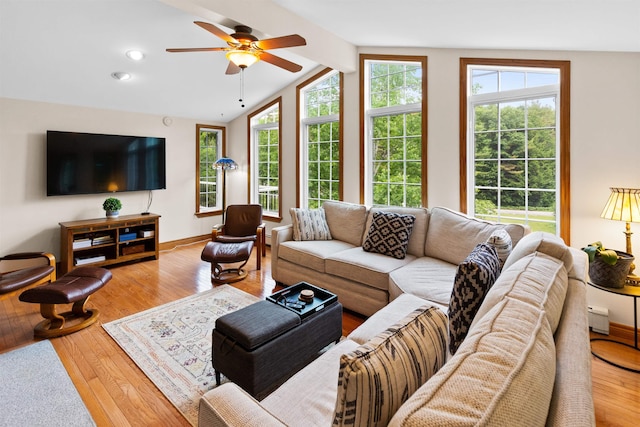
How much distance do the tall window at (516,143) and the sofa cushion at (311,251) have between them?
5.10 feet

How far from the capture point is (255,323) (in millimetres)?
1900

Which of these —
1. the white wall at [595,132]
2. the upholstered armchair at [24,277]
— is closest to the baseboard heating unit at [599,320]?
the white wall at [595,132]

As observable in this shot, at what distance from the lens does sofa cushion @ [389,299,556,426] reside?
60 centimetres

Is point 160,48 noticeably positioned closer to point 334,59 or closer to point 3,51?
point 3,51

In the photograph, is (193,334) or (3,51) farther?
(3,51)

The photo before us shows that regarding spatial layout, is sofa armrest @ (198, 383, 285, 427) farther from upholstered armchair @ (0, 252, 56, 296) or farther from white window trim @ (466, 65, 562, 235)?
white window trim @ (466, 65, 562, 235)

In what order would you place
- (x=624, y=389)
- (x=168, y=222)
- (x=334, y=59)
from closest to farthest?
(x=624, y=389) < (x=334, y=59) < (x=168, y=222)

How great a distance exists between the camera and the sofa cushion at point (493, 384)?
0.60m

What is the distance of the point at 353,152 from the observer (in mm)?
4293

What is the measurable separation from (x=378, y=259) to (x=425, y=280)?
59 cm

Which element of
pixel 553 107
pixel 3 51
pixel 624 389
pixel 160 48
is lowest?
pixel 624 389

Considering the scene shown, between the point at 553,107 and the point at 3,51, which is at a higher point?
the point at 3,51

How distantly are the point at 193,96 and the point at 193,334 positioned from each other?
11.7 ft

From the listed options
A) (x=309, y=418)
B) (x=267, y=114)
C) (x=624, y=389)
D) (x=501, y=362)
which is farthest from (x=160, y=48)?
(x=624, y=389)
